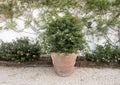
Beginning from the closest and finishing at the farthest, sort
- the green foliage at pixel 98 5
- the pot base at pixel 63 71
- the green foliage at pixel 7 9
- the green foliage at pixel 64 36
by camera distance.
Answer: the green foliage at pixel 64 36, the pot base at pixel 63 71, the green foliage at pixel 98 5, the green foliage at pixel 7 9

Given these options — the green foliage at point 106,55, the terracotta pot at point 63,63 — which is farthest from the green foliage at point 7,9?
the green foliage at point 106,55

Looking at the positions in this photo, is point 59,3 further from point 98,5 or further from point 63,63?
point 63,63

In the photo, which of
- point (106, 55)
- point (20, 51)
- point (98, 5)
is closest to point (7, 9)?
point (20, 51)

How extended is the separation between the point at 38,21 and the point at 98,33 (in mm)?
1284

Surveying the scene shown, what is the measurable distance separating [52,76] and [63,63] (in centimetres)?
34

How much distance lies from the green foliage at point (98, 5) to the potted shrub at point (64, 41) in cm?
89

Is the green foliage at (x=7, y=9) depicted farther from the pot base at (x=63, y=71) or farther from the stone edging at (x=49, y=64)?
the pot base at (x=63, y=71)

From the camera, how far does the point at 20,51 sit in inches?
161

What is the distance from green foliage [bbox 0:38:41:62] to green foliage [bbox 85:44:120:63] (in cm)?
109

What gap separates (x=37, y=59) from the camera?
14.1 ft

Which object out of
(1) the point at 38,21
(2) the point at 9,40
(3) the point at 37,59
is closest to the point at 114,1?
(1) the point at 38,21

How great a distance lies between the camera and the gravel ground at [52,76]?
354 cm

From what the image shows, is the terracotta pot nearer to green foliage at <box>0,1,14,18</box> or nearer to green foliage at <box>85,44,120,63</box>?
green foliage at <box>85,44,120,63</box>

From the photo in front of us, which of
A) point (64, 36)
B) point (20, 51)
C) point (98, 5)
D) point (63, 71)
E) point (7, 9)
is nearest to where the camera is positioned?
point (64, 36)
